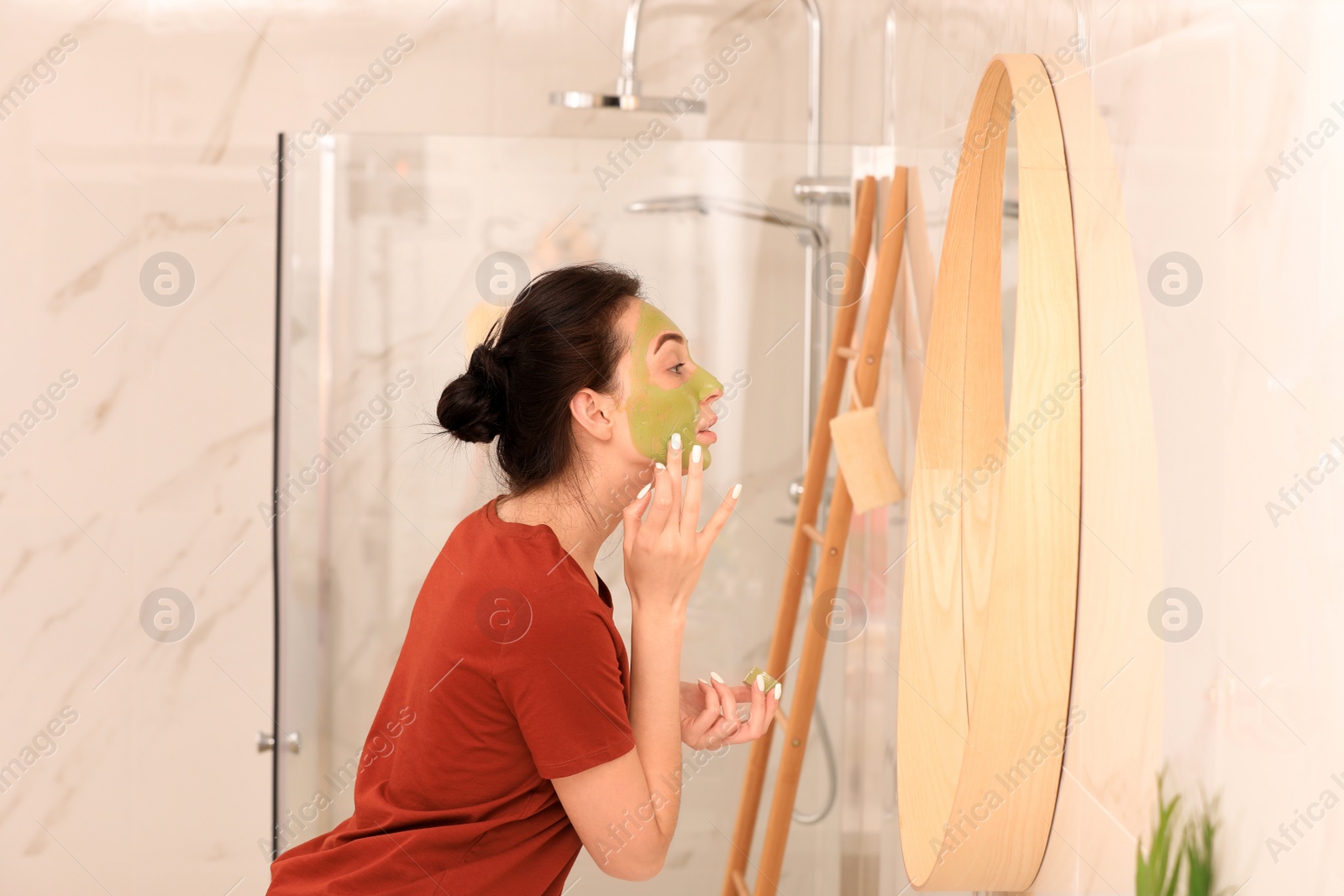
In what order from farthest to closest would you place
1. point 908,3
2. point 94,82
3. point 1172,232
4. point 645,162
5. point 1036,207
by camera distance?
point 94,82 < point 645,162 < point 908,3 < point 1036,207 < point 1172,232

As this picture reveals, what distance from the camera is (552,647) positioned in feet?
2.74

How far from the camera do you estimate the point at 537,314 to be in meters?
0.96

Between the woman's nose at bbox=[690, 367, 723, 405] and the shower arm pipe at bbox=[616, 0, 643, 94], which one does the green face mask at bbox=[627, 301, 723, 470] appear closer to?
the woman's nose at bbox=[690, 367, 723, 405]

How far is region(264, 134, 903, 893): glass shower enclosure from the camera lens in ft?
5.04

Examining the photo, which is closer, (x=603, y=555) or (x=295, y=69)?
(x=603, y=555)

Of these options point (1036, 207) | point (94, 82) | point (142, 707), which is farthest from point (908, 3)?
point (142, 707)

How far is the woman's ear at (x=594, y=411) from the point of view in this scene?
959 millimetres

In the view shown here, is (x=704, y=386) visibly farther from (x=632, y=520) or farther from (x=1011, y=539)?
(x=1011, y=539)

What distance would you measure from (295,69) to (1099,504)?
1580 millimetres

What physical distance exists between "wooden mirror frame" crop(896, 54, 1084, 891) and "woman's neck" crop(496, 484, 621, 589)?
344mm

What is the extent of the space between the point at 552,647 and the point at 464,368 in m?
0.82

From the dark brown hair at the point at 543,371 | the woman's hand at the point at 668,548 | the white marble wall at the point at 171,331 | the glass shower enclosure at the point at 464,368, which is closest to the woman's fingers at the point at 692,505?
the woman's hand at the point at 668,548

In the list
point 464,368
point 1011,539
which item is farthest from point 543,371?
point 464,368

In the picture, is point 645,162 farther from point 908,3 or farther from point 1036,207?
point 1036,207
